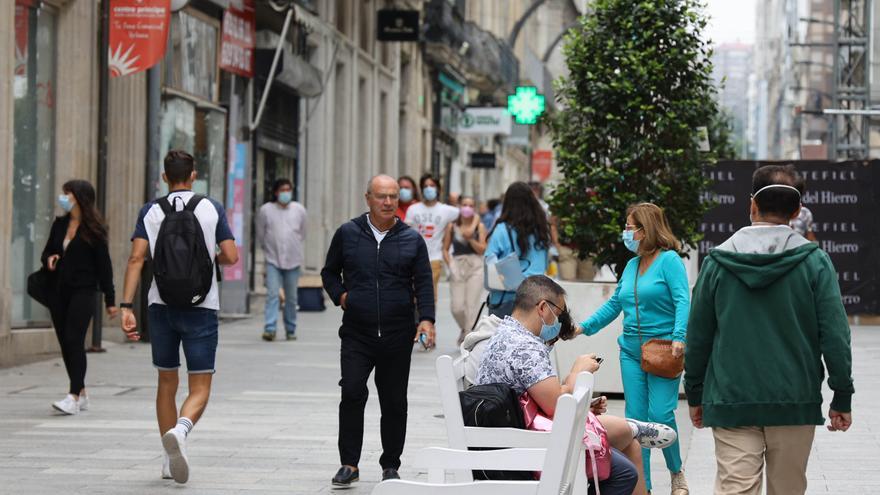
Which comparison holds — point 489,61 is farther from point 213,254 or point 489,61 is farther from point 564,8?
point 213,254

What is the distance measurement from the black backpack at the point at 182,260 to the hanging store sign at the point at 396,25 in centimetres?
2467

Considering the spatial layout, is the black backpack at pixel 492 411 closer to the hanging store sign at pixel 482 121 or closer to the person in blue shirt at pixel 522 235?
the person in blue shirt at pixel 522 235

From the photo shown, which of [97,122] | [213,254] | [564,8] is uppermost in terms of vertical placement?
[564,8]

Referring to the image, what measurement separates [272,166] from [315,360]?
34.3 ft

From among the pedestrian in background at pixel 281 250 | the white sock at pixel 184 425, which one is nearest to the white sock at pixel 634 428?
the white sock at pixel 184 425

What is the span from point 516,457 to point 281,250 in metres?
13.0

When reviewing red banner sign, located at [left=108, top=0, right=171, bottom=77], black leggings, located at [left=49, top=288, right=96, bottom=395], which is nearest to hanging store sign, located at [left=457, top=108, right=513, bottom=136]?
red banner sign, located at [left=108, top=0, right=171, bottom=77]

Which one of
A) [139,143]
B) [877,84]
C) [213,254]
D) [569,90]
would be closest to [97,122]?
[139,143]

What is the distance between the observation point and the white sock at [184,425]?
855 cm

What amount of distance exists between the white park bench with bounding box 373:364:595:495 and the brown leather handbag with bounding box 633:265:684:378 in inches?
89.8

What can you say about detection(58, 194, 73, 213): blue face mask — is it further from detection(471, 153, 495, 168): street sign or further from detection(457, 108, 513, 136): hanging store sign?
detection(471, 153, 495, 168): street sign

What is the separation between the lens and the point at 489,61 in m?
48.5

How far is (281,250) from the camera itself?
1823cm

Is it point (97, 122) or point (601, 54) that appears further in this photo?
point (97, 122)
